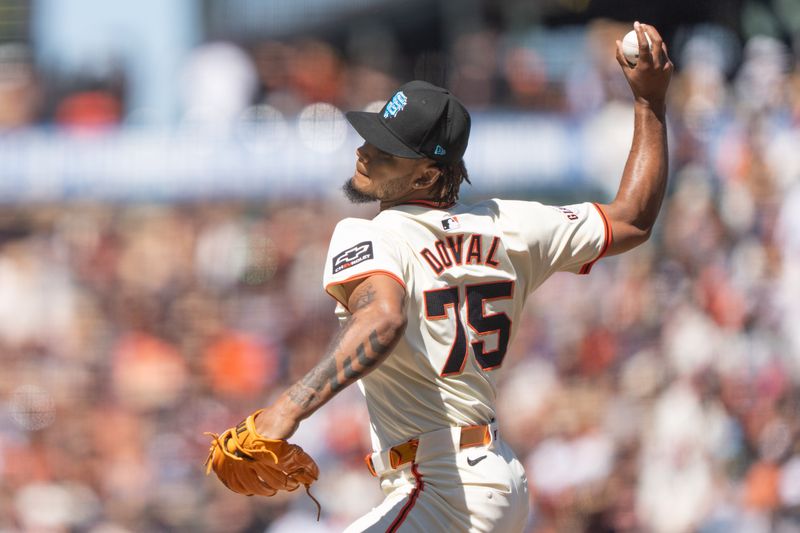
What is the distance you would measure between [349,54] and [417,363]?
446 centimetres

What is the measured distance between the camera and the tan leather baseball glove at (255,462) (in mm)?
2551

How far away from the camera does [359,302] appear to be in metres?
2.69

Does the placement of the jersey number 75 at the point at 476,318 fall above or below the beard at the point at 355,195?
below

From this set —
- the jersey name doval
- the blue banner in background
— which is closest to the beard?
the jersey name doval

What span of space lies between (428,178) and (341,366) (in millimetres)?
723

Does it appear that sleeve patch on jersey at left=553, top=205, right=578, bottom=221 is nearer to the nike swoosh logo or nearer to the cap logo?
the cap logo

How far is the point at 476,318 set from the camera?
9.80 feet

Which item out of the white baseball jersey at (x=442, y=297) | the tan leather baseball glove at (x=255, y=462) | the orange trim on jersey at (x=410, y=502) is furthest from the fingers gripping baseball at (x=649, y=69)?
the tan leather baseball glove at (x=255, y=462)

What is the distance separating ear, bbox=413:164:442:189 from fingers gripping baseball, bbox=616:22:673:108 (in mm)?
725

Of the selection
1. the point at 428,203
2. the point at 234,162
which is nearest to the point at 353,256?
the point at 428,203

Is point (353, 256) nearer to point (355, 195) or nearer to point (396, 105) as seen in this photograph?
point (355, 195)

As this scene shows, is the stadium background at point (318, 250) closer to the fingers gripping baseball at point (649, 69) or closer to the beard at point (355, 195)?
the fingers gripping baseball at point (649, 69)

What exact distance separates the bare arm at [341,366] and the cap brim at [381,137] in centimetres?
53

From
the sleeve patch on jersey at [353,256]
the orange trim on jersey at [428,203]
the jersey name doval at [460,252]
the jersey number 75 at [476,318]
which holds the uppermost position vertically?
the orange trim on jersey at [428,203]
